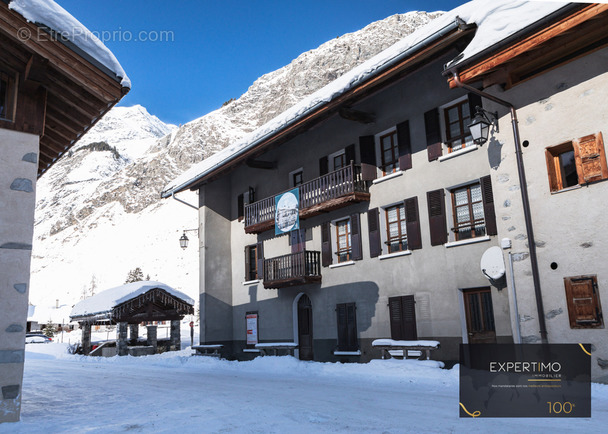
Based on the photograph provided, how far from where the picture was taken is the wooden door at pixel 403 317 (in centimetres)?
1509

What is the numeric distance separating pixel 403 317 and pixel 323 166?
21.3 ft

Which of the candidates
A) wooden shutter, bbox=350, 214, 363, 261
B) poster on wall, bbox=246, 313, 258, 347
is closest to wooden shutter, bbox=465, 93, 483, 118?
wooden shutter, bbox=350, 214, 363, 261

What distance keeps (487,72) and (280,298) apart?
12.5m

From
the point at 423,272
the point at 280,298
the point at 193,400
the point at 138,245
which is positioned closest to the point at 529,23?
the point at 423,272

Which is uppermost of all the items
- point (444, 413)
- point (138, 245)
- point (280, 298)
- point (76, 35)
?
point (138, 245)

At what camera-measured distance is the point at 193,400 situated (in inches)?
340

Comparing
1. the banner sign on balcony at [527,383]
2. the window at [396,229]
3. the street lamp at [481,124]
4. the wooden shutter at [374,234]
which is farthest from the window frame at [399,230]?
the banner sign on balcony at [527,383]

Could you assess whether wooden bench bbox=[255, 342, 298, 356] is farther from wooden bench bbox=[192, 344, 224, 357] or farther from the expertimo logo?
the expertimo logo

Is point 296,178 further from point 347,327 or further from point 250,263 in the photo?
point 347,327

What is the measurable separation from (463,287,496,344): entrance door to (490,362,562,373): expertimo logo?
7609 mm

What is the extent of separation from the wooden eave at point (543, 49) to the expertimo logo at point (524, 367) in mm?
6562

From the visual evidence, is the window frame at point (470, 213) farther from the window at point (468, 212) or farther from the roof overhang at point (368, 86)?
the roof overhang at point (368, 86)

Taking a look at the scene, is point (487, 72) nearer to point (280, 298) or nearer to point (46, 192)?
point (280, 298)

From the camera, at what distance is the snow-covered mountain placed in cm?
10731
